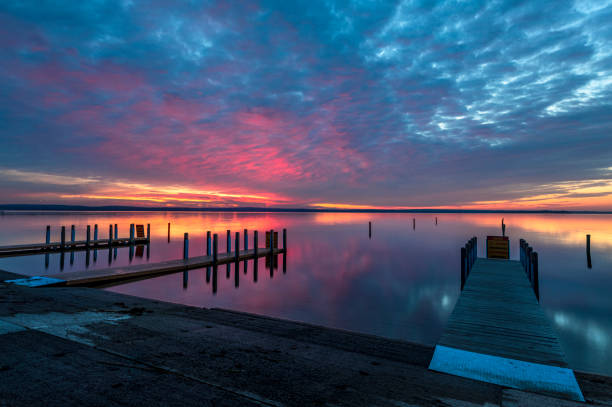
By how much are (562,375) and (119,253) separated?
107ft

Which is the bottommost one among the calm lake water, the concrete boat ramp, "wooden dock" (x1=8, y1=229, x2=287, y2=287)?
the calm lake water

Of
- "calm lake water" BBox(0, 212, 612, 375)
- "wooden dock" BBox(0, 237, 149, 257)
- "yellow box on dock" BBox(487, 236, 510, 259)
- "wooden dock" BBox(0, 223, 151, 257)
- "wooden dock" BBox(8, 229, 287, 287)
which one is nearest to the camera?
"calm lake water" BBox(0, 212, 612, 375)

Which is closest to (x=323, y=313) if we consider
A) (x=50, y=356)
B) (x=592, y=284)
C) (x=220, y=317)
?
(x=220, y=317)

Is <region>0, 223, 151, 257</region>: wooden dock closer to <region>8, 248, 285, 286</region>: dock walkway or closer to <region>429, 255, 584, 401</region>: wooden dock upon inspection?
<region>8, 248, 285, 286</region>: dock walkway

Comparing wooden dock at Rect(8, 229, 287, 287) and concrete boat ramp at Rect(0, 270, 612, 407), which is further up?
concrete boat ramp at Rect(0, 270, 612, 407)

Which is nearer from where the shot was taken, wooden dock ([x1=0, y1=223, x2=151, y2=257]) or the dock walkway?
the dock walkway

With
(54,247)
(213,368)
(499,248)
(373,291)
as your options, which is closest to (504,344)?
(213,368)

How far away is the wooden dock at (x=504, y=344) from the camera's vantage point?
4848 mm

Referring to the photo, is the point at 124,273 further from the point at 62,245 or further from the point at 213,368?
the point at 62,245

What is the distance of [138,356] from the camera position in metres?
4.44

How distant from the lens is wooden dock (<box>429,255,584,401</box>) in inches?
191

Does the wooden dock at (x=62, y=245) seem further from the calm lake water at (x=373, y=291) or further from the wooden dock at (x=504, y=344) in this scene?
the wooden dock at (x=504, y=344)

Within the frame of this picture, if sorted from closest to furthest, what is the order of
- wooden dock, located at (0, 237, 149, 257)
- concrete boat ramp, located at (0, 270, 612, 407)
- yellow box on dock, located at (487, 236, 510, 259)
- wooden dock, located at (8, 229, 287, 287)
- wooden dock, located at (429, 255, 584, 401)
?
1. concrete boat ramp, located at (0, 270, 612, 407)
2. wooden dock, located at (429, 255, 584, 401)
3. wooden dock, located at (8, 229, 287, 287)
4. yellow box on dock, located at (487, 236, 510, 259)
5. wooden dock, located at (0, 237, 149, 257)

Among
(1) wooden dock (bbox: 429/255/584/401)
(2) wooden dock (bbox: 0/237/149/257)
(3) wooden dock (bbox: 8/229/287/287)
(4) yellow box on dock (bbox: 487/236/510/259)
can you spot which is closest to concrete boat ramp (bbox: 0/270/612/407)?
(1) wooden dock (bbox: 429/255/584/401)
